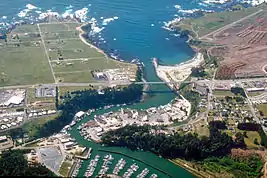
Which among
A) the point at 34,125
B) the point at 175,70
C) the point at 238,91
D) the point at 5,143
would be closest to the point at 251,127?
the point at 238,91

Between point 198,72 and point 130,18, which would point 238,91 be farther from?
point 130,18

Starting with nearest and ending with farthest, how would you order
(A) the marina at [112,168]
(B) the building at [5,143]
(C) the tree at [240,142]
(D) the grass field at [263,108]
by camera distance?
(A) the marina at [112,168] → (B) the building at [5,143] → (C) the tree at [240,142] → (D) the grass field at [263,108]

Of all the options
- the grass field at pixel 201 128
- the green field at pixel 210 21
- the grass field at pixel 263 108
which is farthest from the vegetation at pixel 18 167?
the green field at pixel 210 21

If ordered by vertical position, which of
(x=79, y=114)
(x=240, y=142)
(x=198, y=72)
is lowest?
(x=79, y=114)

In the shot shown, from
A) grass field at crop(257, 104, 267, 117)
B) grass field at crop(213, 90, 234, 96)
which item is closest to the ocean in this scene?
grass field at crop(213, 90, 234, 96)

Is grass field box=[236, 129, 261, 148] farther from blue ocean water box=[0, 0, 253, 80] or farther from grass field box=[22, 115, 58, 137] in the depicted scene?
grass field box=[22, 115, 58, 137]

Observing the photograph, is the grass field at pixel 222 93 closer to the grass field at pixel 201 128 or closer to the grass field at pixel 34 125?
the grass field at pixel 201 128
